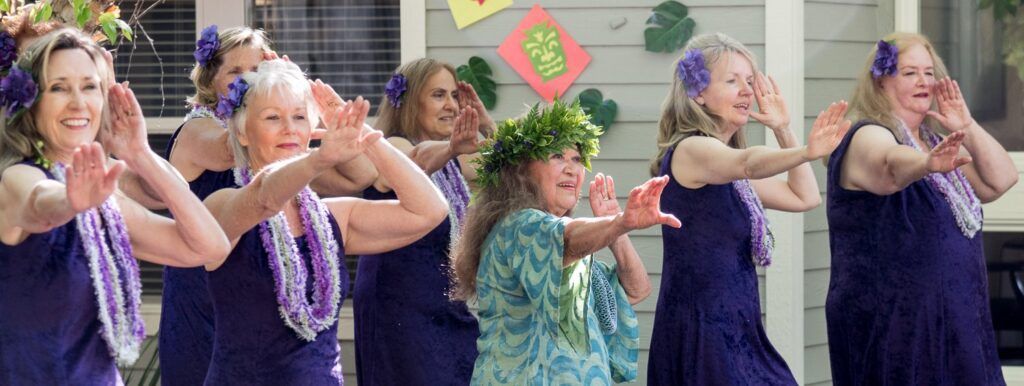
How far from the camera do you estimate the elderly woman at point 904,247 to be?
15.1ft

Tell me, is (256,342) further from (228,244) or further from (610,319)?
(610,319)

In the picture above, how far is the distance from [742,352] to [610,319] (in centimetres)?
52

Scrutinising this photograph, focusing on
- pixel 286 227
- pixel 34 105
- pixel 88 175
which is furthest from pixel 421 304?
pixel 88 175

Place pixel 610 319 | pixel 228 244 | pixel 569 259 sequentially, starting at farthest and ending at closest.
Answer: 1. pixel 610 319
2. pixel 569 259
3. pixel 228 244

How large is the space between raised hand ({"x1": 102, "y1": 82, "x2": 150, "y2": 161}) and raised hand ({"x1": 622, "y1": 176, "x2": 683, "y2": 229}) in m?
1.08

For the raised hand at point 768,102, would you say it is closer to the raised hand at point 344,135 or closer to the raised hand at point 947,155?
the raised hand at point 947,155

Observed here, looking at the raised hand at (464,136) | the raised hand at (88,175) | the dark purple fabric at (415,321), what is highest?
the raised hand at (464,136)

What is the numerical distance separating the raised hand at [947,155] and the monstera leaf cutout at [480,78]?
6.59 feet

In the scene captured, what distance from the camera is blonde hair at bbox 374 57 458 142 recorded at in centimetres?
502

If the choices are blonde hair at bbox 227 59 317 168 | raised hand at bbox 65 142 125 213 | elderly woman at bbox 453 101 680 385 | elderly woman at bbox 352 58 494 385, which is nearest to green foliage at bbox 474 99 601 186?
elderly woman at bbox 453 101 680 385

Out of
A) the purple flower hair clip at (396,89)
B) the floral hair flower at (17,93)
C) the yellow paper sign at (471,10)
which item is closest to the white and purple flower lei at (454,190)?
the purple flower hair clip at (396,89)

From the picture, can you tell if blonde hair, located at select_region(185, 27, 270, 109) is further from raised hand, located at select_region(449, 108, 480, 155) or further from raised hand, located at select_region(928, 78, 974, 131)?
raised hand, located at select_region(928, 78, 974, 131)

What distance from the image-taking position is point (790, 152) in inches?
165

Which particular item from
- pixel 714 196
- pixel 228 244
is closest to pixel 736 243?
pixel 714 196
